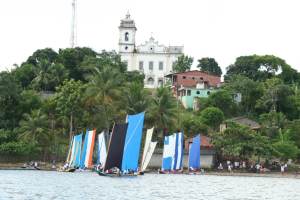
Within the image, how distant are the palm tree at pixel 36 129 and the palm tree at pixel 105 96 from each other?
532cm

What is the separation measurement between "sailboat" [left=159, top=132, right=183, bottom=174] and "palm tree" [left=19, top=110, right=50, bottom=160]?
14.0 metres

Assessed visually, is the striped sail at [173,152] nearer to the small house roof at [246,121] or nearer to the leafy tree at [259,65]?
the small house roof at [246,121]

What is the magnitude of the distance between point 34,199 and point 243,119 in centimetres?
5869

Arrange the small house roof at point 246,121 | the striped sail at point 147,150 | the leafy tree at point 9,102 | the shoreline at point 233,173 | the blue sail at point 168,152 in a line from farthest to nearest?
the small house roof at point 246,121
the leafy tree at point 9,102
the shoreline at point 233,173
the blue sail at point 168,152
the striped sail at point 147,150

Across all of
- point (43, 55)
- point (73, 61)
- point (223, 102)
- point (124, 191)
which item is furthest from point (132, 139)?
point (43, 55)

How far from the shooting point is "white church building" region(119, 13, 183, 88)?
138250 millimetres

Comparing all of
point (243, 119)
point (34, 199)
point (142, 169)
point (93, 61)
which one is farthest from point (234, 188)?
point (93, 61)

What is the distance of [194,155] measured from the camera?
7281cm

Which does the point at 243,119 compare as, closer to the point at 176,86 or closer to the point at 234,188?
the point at 176,86

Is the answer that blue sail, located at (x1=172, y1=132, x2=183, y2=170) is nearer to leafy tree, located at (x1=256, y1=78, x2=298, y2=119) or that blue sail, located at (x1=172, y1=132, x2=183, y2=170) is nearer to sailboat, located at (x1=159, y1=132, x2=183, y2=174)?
sailboat, located at (x1=159, y1=132, x2=183, y2=174)

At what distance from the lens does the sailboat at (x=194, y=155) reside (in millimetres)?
72188

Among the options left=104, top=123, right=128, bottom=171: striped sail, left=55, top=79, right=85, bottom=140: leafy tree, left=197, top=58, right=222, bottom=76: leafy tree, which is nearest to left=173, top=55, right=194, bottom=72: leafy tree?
left=197, top=58, right=222, bottom=76: leafy tree

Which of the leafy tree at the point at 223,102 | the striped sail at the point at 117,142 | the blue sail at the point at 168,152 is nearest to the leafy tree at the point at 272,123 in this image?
the leafy tree at the point at 223,102

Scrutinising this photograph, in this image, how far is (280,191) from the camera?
166 ft
